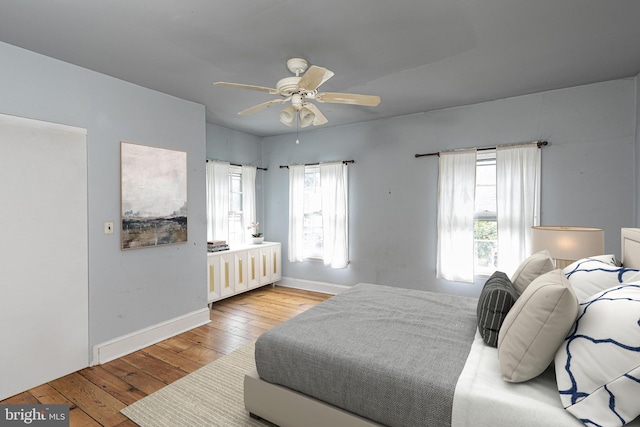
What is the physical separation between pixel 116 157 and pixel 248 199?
96.3 inches

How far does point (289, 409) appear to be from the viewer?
5.90 feet

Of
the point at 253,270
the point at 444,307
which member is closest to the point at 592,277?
the point at 444,307

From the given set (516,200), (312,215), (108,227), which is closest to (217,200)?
(312,215)

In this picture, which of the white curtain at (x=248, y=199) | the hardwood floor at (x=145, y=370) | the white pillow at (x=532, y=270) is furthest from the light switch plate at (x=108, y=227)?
the white pillow at (x=532, y=270)

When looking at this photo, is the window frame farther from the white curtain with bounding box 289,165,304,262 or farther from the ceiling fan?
the ceiling fan

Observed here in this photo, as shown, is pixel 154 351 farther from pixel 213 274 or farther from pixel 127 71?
pixel 127 71

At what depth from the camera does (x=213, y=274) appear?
166 inches

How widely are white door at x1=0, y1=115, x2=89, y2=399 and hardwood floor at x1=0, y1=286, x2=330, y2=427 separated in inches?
A: 8.6

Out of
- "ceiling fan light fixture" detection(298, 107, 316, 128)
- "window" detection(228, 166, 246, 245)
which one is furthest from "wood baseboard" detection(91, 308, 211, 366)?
"ceiling fan light fixture" detection(298, 107, 316, 128)

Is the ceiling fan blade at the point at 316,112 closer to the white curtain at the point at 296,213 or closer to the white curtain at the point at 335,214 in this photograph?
the white curtain at the point at 335,214

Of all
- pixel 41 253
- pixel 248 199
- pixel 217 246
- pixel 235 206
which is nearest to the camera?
pixel 41 253

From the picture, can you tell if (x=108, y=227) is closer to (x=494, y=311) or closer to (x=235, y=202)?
(x=235, y=202)

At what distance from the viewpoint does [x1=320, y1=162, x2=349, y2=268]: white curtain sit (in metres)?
4.71

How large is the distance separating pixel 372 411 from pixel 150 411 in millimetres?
1569
